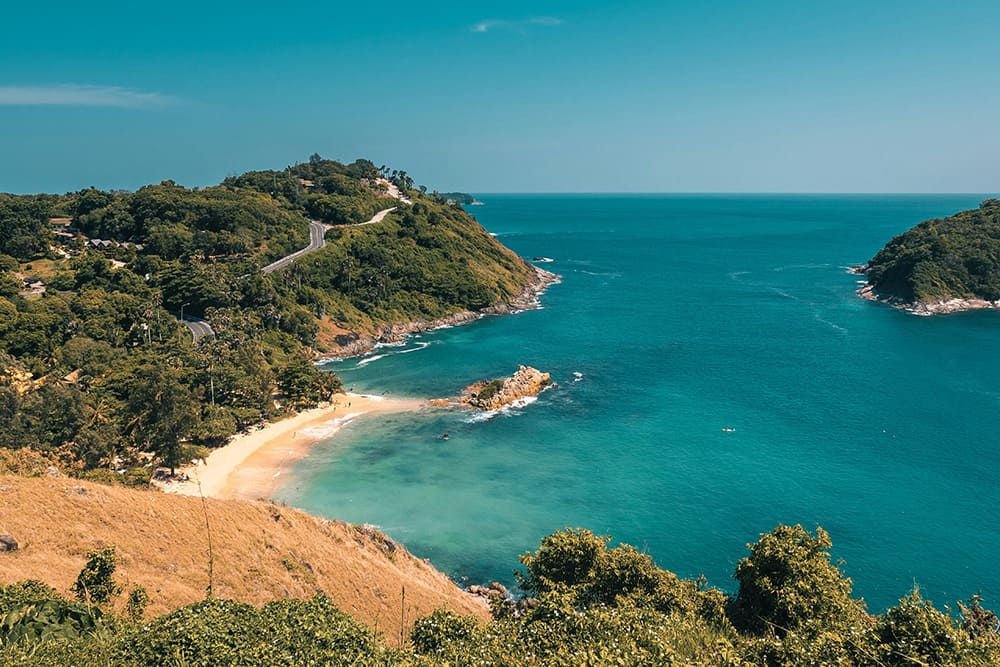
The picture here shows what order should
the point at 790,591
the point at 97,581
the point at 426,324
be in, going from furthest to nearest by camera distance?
the point at 426,324 < the point at 790,591 < the point at 97,581

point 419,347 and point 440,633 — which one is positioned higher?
point 440,633

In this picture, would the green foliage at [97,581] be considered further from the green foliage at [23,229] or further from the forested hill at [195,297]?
the green foliage at [23,229]

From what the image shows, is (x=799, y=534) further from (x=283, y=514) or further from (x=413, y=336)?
(x=413, y=336)

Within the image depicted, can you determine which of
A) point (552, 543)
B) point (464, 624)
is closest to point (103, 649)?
point (464, 624)

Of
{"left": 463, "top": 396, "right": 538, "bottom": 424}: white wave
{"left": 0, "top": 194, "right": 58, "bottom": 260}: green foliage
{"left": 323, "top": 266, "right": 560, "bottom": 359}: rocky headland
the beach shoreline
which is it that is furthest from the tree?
{"left": 0, "top": 194, "right": 58, "bottom": 260}: green foliage

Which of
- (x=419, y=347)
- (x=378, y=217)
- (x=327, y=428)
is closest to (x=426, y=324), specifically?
(x=419, y=347)

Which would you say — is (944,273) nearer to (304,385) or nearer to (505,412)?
(505,412)

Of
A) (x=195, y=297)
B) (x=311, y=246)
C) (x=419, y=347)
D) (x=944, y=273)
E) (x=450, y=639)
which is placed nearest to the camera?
(x=450, y=639)
